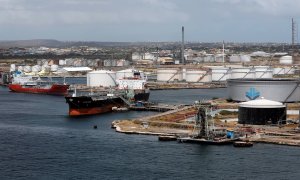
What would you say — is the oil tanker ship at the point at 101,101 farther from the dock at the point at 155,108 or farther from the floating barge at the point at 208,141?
the floating barge at the point at 208,141

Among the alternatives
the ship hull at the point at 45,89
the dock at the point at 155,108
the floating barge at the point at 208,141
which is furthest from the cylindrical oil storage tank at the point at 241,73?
the floating barge at the point at 208,141

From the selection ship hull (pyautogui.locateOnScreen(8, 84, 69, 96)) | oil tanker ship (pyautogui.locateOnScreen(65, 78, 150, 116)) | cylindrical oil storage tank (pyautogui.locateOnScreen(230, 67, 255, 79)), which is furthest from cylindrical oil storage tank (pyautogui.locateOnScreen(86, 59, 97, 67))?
oil tanker ship (pyautogui.locateOnScreen(65, 78, 150, 116))

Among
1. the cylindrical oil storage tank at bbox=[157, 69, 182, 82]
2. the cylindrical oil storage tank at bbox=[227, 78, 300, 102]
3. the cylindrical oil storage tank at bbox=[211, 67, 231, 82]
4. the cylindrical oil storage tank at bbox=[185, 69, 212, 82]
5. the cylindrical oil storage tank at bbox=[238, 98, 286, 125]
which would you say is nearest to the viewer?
the cylindrical oil storage tank at bbox=[238, 98, 286, 125]

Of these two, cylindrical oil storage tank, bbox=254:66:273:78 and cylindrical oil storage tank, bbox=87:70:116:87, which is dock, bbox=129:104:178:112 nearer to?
cylindrical oil storage tank, bbox=87:70:116:87

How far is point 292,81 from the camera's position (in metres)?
29.5

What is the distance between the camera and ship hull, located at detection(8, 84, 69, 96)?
4738cm

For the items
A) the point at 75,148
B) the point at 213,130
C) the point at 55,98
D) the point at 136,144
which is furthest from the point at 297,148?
the point at 55,98

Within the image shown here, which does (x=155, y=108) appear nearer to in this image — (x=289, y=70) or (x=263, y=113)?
(x=263, y=113)

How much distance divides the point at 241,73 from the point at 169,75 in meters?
6.87

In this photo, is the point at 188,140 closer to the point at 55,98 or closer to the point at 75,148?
the point at 75,148

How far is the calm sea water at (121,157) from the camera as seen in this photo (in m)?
17.2

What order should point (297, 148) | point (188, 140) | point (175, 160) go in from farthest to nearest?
point (188, 140) → point (297, 148) → point (175, 160)

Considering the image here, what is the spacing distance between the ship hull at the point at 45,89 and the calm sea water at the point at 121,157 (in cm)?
2076

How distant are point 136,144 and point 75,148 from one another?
1986 millimetres
